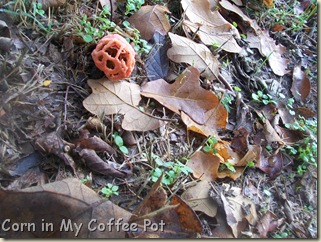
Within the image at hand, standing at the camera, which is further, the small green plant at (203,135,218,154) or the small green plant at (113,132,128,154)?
the small green plant at (203,135,218,154)

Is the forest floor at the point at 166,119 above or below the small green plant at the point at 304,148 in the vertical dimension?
above

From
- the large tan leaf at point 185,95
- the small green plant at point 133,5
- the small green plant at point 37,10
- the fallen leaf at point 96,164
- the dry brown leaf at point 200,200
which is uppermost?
the small green plant at point 37,10

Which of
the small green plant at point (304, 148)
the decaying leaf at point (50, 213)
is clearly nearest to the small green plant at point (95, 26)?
the decaying leaf at point (50, 213)

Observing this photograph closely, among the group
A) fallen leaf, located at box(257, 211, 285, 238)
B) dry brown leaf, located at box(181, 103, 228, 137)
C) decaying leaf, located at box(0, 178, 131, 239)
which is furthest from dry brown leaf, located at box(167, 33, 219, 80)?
decaying leaf, located at box(0, 178, 131, 239)

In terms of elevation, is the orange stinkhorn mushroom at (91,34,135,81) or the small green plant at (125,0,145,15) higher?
the small green plant at (125,0,145,15)

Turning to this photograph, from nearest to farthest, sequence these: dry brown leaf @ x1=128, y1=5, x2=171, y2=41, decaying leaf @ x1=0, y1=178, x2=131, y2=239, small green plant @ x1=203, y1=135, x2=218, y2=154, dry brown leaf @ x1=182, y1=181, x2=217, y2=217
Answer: decaying leaf @ x1=0, y1=178, x2=131, y2=239
dry brown leaf @ x1=182, y1=181, x2=217, y2=217
small green plant @ x1=203, y1=135, x2=218, y2=154
dry brown leaf @ x1=128, y1=5, x2=171, y2=41

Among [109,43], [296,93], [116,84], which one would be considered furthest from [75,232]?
[296,93]

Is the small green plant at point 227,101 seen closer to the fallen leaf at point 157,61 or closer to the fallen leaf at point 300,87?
the fallen leaf at point 157,61

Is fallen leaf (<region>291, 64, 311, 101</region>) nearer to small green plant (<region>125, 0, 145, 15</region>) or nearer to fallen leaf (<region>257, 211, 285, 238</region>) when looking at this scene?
fallen leaf (<region>257, 211, 285, 238</region>)

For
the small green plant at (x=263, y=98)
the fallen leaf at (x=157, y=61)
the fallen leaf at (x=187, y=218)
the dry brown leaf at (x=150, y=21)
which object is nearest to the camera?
the fallen leaf at (x=187, y=218)

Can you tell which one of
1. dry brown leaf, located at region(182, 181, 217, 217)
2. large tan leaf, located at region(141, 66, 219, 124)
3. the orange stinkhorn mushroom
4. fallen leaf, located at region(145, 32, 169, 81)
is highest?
the orange stinkhorn mushroom
